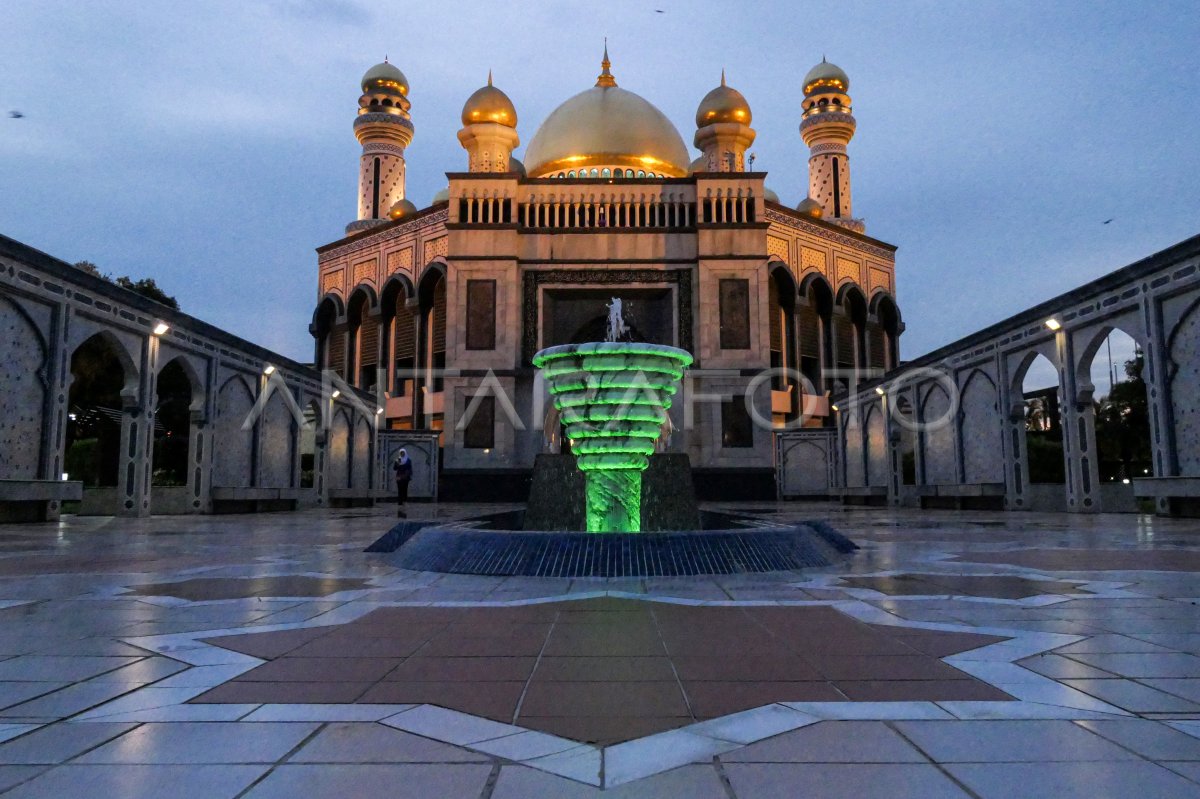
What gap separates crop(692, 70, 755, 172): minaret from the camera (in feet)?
99.5

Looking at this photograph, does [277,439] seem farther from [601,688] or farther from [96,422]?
[601,688]

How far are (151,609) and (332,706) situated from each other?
2284mm

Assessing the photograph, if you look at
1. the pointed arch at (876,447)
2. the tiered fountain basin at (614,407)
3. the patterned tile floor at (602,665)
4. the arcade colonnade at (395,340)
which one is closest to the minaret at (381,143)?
the arcade colonnade at (395,340)

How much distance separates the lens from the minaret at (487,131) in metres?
30.1

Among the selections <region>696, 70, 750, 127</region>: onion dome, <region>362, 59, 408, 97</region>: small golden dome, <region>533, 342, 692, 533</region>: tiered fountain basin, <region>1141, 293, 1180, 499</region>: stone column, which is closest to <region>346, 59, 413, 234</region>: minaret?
<region>362, 59, 408, 97</region>: small golden dome

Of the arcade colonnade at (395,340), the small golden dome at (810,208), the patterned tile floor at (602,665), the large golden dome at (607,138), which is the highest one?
the large golden dome at (607,138)

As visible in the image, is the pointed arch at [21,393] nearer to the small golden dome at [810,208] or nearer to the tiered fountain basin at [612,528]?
the tiered fountain basin at [612,528]

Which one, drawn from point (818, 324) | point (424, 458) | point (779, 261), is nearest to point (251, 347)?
point (424, 458)

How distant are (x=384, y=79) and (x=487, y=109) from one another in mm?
10088

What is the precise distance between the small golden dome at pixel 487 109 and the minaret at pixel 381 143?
7.95 m

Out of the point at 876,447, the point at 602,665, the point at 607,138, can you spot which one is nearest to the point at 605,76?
the point at 607,138

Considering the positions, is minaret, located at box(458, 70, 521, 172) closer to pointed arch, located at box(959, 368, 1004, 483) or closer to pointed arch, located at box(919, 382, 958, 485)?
pointed arch, located at box(919, 382, 958, 485)

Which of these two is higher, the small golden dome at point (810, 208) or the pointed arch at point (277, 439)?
the small golden dome at point (810, 208)

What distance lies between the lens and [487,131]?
30094 millimetres
